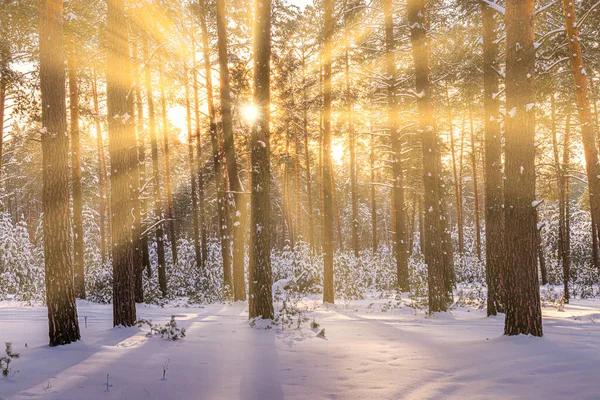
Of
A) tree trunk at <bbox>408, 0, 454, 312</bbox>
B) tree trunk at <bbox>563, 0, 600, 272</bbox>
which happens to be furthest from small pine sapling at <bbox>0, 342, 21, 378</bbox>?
tree trunk at <bbox>563, 0, 600, 272</bbox>

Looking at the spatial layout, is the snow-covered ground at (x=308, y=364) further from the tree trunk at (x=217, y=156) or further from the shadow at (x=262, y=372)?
the tree trunk at (x=217, y=156)

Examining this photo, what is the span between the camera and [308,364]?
5.12 metres

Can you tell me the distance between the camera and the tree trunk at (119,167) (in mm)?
7250

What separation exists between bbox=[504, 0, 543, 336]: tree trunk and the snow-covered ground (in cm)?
46

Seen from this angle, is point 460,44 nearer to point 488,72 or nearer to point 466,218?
point 488,72

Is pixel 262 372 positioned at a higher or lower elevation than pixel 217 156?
lower

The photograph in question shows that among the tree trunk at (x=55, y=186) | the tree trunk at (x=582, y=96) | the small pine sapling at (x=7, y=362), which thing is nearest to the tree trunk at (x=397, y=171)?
the tree trunk at (x=582, y=96)

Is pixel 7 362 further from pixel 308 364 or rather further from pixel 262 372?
pixel 308 364

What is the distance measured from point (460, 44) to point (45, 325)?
1355cm

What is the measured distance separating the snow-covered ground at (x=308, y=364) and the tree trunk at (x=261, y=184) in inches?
30.6

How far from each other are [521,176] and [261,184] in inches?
189

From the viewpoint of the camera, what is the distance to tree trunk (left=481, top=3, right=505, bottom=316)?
9062 millimetres

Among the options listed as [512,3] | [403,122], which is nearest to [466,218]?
[403,122]

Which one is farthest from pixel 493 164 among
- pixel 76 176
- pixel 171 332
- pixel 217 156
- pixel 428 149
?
pixel 76 176
